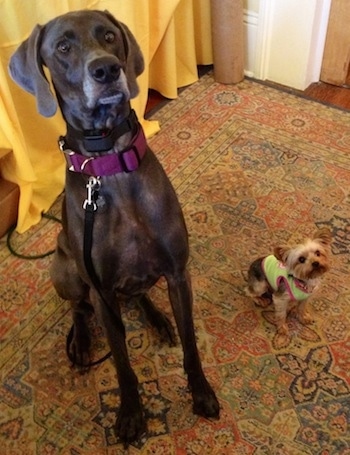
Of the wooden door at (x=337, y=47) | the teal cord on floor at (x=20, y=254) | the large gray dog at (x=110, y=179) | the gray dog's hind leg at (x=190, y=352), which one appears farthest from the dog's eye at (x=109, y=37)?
the wooden door at (x=337, y=47)

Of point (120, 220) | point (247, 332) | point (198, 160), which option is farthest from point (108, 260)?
point (198, 160)

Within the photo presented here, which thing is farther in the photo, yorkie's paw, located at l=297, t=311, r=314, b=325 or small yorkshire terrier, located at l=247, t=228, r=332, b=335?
yorkie's paw, located at l=297, t=311, r=314, b=325

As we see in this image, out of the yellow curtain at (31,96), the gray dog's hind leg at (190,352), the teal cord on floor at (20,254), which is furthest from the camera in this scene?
the teal cord on floor at (20,254)

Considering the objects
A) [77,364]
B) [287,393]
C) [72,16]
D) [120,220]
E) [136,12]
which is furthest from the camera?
[136,12]

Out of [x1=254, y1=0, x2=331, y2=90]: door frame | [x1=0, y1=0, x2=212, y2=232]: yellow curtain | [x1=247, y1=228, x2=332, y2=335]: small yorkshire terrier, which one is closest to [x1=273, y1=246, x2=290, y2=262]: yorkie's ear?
[x1=247, y1=228, x2=332, y2=335]: small yorkshire terrier

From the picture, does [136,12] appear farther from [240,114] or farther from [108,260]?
[108,260]

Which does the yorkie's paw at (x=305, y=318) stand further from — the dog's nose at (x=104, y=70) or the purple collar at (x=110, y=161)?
the dog's nose at (x=104, y=70)

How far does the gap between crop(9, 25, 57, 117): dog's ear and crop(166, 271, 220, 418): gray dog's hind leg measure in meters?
0.58

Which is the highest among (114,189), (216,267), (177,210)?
(114,189)

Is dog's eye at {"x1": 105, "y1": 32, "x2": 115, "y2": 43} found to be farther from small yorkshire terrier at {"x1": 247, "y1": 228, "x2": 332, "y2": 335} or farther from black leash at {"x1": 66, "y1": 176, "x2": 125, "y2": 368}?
small yorkshire terrier at {"x1": 247, "y1": 228, "x2": 332, "y2": 335}

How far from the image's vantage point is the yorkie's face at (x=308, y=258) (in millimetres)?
1719

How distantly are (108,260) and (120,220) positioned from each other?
0.12 m

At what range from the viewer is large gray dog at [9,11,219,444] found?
50.5 inches

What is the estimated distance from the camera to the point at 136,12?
251cm
